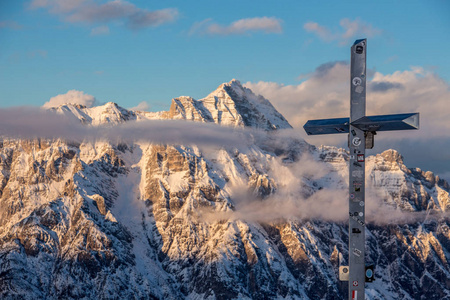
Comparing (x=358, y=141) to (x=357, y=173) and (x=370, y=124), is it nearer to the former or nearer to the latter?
(x=370, y=124)

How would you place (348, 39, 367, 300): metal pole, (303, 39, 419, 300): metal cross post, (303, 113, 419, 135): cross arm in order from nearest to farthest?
(303, 113, 419, 135): cross arm < (303, 39, 419, 300): metal cross post < (348, 39, 367, 300): metal pole

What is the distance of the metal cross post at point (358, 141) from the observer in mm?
28500

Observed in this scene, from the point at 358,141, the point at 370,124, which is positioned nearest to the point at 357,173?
the point at 358,141

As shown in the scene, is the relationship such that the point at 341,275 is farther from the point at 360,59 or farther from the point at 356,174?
the point at 360,59

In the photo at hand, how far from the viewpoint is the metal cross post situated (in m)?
28.5

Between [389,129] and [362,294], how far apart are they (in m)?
6.21

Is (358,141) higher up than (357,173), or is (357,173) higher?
(358,141)

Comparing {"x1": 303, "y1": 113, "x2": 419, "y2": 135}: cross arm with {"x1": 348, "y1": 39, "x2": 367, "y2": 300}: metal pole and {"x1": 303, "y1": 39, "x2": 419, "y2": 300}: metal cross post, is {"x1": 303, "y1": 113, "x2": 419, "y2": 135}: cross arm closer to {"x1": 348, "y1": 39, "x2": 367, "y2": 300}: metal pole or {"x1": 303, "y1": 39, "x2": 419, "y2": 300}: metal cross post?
{"x1": 303, "y1": 39, "x2": 419, "y2": 300}: metal cross post

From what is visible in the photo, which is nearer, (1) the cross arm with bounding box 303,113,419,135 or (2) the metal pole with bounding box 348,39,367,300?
(1) the cross arm with bounding box 303,113,419,135

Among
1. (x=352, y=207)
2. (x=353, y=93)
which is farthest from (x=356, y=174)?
(x=353, y=93)

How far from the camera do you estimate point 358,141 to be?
29.2m

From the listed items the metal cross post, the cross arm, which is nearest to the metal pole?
the metal cross post

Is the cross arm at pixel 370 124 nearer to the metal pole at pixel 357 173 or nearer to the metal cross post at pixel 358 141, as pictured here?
the metal cross post at pixel 358 141

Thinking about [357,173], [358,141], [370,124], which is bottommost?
[357,173]
